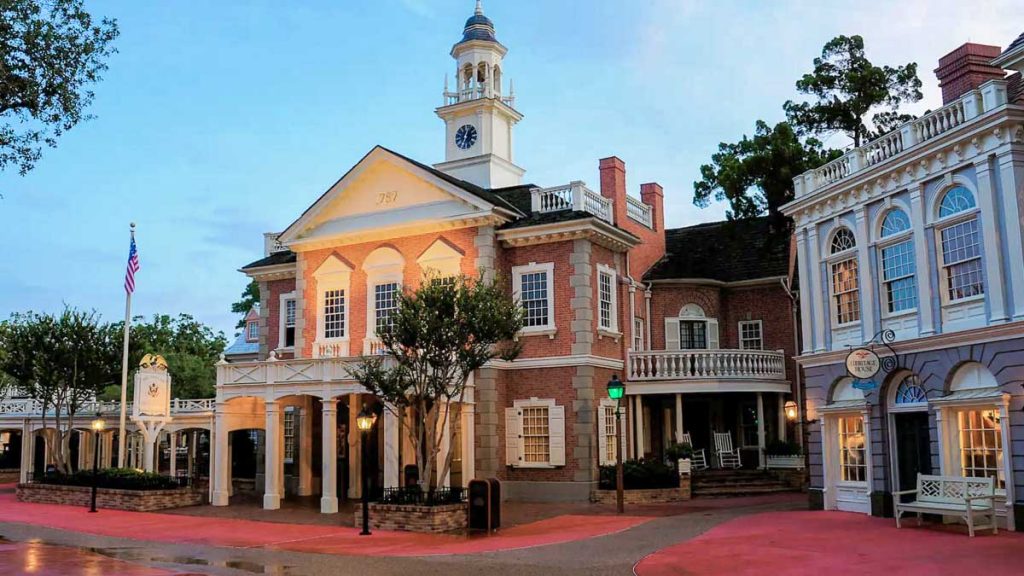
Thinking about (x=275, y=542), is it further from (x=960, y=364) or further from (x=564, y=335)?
(x=960, y=364)

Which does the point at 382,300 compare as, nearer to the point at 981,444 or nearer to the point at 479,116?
the point at 479,116

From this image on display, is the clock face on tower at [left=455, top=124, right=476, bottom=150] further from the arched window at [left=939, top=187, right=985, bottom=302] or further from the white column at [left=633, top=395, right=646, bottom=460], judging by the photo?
the arched window at [left=939, top=187, right=985, bottom=302]

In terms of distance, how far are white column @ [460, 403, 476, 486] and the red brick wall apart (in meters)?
4.16

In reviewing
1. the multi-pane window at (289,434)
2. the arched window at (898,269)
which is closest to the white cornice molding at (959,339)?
the arched window at (898,269)

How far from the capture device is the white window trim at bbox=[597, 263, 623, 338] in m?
27.7

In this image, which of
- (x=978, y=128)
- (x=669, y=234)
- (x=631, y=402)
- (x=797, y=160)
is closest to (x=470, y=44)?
(x=669, y=234)

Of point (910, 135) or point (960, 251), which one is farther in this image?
point (910, 135)

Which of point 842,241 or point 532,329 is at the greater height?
point 842,241

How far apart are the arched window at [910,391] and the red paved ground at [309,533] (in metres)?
6.15

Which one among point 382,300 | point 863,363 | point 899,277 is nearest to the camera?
point 863,363

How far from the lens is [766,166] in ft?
106

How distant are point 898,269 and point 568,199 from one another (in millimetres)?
10956

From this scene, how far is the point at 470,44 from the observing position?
115 feet

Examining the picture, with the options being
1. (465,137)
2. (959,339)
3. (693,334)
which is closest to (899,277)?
(959,339)
